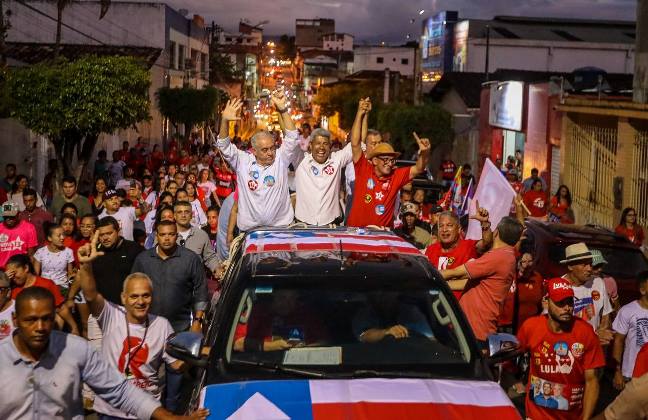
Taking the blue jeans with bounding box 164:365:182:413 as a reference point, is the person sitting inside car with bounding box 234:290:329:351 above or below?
above

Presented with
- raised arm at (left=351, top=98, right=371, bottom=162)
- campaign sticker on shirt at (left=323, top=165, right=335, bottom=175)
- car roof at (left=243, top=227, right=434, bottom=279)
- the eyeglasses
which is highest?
raised arm at (left=351, top=98, right=371, bottom=162)

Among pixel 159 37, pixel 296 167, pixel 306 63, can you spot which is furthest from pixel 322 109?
pixel 296 167

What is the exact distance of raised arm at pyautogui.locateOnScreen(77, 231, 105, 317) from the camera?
652 centimetres

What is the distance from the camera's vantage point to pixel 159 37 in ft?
A: 154

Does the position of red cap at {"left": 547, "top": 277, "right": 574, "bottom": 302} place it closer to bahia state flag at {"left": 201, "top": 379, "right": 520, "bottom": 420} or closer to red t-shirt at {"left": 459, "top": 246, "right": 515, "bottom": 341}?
red t-shirt at {"left": 459, "top": 246, "right": 515, "bottom": 341}

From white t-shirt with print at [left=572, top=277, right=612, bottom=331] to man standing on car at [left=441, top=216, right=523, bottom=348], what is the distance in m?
1.44

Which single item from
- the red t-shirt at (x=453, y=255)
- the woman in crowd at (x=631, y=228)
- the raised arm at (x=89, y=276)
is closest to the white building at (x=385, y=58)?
the woman in crowd at (x=631, y=228)

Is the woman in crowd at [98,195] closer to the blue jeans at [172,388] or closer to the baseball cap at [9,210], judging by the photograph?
the baseball cap at [9,210]

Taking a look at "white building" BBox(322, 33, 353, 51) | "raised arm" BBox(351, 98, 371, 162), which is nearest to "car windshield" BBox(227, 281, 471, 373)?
"raised arm" BBox(351, 98, 371, 162)

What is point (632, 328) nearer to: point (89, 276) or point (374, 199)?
point (374, 199)

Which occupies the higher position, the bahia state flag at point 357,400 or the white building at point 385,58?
the white building at point 385,58

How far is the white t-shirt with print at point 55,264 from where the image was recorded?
11.4 m

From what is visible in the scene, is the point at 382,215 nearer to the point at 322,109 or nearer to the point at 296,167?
the point at 296,167

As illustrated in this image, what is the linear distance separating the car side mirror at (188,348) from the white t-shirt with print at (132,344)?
1.16 m
